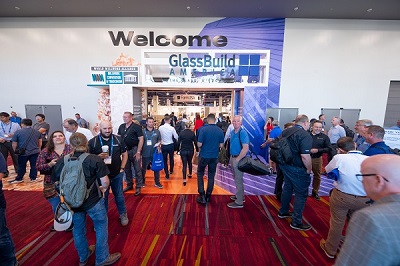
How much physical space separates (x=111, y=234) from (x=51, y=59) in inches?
416

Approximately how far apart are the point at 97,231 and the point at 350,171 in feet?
9.62

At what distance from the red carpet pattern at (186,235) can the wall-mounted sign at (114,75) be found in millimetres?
3990

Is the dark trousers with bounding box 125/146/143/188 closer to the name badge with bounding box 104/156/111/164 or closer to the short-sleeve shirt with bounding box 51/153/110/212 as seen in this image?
the name badge with bounding box 104/156/111/164

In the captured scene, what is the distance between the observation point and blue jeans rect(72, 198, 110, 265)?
1.96 metres

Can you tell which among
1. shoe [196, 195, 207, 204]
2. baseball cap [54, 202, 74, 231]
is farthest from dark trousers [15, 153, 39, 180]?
shoe [196, 195, 207, 204]

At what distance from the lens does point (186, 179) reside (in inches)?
185

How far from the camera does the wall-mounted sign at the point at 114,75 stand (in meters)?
6.10

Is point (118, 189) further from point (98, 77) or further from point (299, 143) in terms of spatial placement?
point (98, 77)

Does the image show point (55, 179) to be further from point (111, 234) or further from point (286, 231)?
point (286, 231)

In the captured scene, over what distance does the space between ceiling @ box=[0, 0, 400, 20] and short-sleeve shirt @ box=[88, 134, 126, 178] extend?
315 inches

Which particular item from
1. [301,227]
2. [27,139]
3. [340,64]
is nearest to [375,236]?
[301,227]

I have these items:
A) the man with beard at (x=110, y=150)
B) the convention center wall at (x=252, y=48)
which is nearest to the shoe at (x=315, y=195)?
the man with beard at (x=110, y=150)

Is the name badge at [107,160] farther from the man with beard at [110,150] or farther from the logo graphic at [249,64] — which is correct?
the logo graphic at [249,64]

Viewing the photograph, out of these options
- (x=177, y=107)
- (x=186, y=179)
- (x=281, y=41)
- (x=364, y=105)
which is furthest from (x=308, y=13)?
(x=177, y=107)
